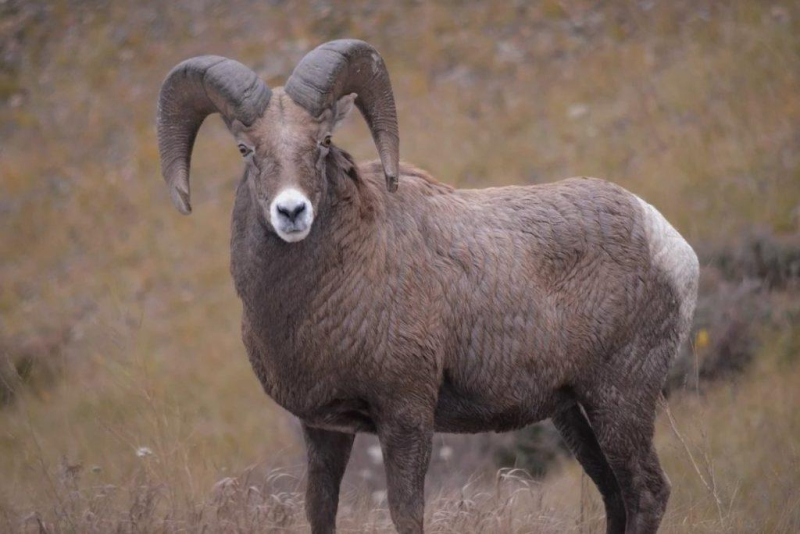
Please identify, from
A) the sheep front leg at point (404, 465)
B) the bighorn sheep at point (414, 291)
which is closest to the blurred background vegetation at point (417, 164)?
the bighorn sheep at point (414, 291)

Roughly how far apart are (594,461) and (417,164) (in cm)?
1454

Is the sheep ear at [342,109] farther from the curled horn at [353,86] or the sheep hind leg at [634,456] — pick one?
the sheep hind leg at [634,456]

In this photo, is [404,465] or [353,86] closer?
[404,465]

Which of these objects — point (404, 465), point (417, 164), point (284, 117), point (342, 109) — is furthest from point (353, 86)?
point (417, 164)

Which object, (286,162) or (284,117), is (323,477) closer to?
(286,162)

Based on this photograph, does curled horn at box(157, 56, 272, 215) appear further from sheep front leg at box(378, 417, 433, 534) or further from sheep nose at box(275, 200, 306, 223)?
sheep front leg at box(378, 417, 433, 534)

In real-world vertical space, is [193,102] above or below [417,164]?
above

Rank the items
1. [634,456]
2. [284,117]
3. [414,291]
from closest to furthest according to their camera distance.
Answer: [284,117] < [414,291] < [634,456]

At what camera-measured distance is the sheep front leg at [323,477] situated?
592 cm

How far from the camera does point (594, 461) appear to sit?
6.52m

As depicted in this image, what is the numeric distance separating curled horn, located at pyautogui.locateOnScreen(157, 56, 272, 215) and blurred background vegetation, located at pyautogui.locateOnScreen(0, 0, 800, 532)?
6.22m

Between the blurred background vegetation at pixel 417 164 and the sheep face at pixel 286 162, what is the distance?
6.27 meters

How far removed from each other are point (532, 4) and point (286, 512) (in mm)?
18588

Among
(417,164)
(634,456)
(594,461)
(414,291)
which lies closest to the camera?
(414,291)
